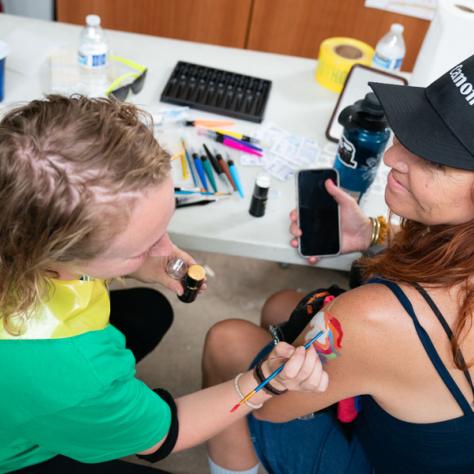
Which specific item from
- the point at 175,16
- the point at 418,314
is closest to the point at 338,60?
the point at 418,314

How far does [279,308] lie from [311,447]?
0.41m

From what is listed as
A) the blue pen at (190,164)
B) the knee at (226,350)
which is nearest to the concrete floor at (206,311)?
the knee at (226,350)

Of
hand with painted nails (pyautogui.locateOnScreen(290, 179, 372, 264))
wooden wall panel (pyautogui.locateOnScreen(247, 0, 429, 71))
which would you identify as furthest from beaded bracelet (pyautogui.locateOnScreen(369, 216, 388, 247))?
wooden wall panel (pyautogui.locateOnScreen(247, 0, 429, 71))

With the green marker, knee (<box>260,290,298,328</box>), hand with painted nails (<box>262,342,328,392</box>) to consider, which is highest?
the green marker

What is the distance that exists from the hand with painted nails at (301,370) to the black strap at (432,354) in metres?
0.18

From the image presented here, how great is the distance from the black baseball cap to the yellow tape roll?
0.71 m

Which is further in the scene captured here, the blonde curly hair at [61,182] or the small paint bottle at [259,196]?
the small paint bottle at [259,196]

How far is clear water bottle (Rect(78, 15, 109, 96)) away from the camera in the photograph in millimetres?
1369

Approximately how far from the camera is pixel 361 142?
1.14m

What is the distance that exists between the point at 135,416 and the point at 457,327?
1.71 feet

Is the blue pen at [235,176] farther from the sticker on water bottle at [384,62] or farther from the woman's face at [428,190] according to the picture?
the sticker on water bottle at [384,62]

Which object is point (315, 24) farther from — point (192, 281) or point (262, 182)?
point (192, 281)

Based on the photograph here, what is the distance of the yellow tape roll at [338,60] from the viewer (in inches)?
61.0

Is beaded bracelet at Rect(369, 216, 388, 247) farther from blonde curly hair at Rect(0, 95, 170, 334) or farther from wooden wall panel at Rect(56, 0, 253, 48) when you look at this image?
wooden wall panel at Rect(56, 0, 253, 48)
